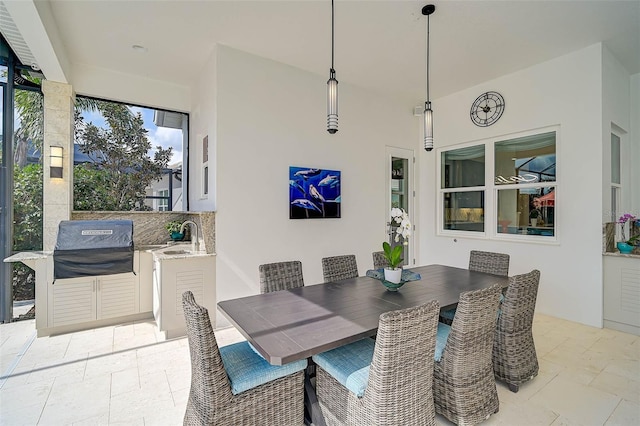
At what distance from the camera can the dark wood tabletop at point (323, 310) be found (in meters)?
1.61

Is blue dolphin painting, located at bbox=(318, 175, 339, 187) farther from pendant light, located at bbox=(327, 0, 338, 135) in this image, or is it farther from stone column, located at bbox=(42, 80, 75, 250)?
stone column, located at bbox=(42, 80, 75, 250)

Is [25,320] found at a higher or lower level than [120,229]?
lower

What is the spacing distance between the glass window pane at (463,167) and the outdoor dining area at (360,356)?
2965 mm

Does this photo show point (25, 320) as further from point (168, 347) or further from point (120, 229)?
point (168, 347)

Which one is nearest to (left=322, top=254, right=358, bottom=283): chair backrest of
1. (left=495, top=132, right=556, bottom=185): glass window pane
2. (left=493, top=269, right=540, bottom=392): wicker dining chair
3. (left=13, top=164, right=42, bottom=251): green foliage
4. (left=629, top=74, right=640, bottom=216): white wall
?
(left=493, top=269, right=540, bottom=392): wicker dining chair

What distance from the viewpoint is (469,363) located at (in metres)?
1.92

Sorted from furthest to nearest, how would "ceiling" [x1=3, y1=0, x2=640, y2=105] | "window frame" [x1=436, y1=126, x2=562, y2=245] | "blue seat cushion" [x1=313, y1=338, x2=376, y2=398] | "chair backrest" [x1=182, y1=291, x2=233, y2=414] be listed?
"window frame" [x1=436, y1=126, x2=562, y2=245] < "ceiling" [x1=3, y1=0, x2=640, y2=105] < "blue seat cushion" [x1=313, y1=338, x2=376, y2=398] < "chair backrest" [x1=182, y1=291, x2=233, y2=414]

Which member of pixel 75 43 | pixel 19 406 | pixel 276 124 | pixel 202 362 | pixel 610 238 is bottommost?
pixel 19 406

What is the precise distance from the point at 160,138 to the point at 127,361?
3.22 metres

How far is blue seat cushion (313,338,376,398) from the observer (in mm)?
1702

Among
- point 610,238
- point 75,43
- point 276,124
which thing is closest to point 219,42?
point 276,124

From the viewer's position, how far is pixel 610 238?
379 centimetres

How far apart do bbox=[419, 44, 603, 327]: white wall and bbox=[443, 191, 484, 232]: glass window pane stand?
55cm

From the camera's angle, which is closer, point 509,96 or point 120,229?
point 120,229
